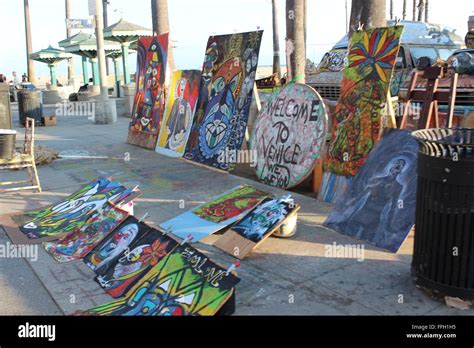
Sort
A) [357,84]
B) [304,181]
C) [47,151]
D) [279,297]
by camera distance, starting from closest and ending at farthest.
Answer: [279,297], [357,84], [304,181], [47,151]

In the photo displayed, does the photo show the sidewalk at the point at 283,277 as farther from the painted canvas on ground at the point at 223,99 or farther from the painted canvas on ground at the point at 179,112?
the painted canvas on ground at the point at 179,112

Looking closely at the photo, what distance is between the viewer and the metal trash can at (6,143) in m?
7.03

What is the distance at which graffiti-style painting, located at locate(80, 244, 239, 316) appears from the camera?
355 cm

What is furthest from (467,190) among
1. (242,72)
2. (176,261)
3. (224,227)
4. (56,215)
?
(242,72)

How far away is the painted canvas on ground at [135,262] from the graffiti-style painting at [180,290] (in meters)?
0.14

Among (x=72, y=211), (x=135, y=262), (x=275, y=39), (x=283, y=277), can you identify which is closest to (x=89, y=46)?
(x=275, y=39)

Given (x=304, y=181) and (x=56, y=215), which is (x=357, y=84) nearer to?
(x=304, y=181)

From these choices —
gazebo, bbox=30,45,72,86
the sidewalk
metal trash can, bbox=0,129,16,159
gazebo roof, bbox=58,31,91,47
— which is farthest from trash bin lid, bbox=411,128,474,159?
gazebo, bbox=30,45,72,86

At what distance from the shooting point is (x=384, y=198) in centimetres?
523

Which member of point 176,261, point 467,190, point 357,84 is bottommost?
point 176,261

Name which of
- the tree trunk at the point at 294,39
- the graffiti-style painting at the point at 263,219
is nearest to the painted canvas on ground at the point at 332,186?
the graffiti-style painting at the point at 263,219

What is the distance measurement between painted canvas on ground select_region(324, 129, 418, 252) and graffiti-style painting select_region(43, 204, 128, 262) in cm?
253
